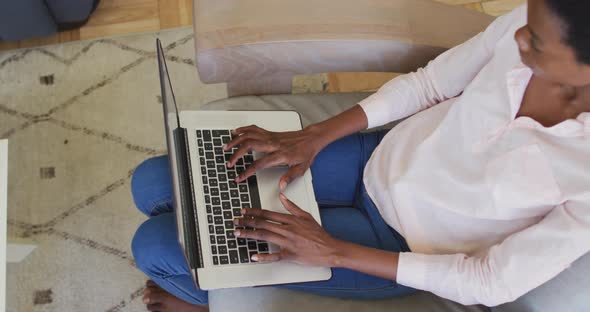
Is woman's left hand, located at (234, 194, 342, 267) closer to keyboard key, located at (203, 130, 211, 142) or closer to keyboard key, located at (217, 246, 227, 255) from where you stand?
keyboard key, located at (217, 246, 227, 255)

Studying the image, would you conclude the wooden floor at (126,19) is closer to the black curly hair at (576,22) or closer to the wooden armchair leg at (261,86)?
the wooden armchair leg at (261,86)

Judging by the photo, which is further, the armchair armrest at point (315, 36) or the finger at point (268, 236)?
the armchair armrest at point (315, 36)

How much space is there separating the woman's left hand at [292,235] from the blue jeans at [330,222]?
0.08 meters

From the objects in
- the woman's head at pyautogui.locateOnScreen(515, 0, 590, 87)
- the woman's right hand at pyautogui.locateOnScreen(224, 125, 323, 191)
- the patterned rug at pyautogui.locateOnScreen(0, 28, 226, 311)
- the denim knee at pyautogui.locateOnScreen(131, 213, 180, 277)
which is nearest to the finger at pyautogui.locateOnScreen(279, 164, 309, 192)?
the woman's right hand at pyautogui.locateOnScreen(224, 125, 323, 191)

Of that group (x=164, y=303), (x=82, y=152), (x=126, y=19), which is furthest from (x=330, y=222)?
(x=126, y=19)

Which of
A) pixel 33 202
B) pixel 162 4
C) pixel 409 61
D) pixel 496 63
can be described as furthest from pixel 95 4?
pixel 496 63

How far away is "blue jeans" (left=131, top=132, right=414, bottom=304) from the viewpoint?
3.16 ft

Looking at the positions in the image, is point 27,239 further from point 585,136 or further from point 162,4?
point 585,136

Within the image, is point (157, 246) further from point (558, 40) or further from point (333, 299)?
point (558, 40)

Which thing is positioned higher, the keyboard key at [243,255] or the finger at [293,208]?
the finger at [293,208]

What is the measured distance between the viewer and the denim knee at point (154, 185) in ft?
3.38

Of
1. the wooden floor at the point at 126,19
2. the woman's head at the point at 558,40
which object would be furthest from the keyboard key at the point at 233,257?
the wooden floor at the point at 126,19

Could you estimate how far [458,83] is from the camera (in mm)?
979

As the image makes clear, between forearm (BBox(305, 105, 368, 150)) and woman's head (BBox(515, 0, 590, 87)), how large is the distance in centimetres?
37
